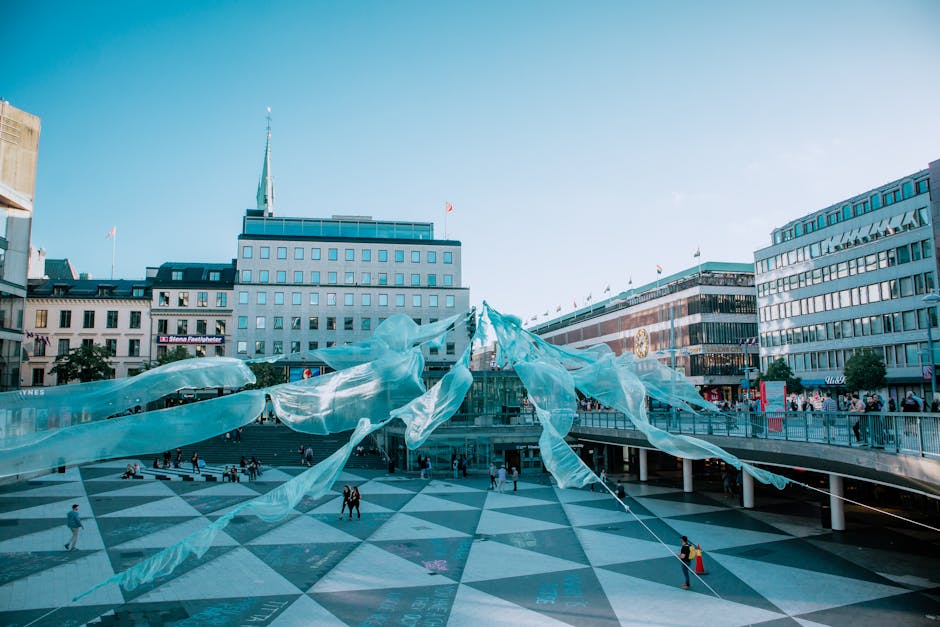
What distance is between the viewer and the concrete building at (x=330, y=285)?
72.4 m

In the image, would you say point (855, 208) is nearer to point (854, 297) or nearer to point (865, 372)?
point (854, 297)

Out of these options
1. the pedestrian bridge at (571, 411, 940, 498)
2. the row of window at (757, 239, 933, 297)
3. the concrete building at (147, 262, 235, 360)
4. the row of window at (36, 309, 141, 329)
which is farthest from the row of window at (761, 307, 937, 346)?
the row of window at (36, 309, 141, 329)

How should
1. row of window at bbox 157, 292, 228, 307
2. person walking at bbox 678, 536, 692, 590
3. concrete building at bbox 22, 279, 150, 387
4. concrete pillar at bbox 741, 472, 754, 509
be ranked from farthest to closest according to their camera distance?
row of window at bbox 157, 292, 228, 307 < concrete building at bbox 22, 279, 150, 387 < concrete pillar at bbox 741, 472, 754, 509 < person walking at bbox 678, 536, 692, 590

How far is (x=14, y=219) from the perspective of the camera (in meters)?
37.9

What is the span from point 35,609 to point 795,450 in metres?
24.4

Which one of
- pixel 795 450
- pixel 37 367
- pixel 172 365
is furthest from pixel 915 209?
pixel 37 367

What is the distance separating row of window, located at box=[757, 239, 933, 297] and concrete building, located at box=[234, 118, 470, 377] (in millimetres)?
35484

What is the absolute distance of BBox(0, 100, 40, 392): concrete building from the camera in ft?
120

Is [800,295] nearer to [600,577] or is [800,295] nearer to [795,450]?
[795,450]

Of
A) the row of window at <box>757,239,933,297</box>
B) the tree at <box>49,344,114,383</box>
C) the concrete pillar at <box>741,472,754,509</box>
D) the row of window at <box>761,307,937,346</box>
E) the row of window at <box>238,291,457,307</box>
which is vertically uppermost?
the row of window at <box>757,239,933,297</box>

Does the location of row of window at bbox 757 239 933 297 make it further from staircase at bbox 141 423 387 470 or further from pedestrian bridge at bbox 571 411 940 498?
staircase at bbox 141 423 387 470

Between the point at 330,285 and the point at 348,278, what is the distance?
2.25 metres

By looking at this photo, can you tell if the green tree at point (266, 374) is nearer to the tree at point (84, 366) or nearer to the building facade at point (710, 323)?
the tree at point (84, 366)

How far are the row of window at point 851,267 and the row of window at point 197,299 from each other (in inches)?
2472
